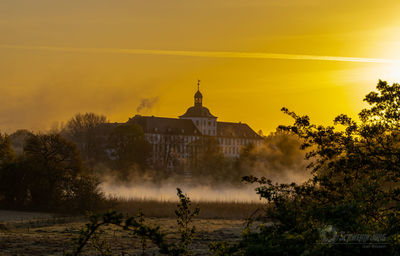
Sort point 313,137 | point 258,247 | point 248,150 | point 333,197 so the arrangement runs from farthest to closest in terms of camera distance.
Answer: point 248,150
point 313,137
point 333,197
point 258,247

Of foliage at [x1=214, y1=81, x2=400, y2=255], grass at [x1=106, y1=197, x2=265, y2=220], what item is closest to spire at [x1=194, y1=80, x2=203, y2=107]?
grass at [x1=106, y1=197, x2=265, y2=220]

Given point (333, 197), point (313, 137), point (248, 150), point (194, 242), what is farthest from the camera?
point (248, 150)

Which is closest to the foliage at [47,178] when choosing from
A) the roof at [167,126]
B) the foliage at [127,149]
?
the foliage at [127,149]

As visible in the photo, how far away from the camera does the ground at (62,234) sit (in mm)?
22375

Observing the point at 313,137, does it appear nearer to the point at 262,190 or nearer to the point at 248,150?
the point at 262,190

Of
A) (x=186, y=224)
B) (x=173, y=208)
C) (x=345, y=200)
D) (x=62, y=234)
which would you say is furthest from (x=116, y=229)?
(x=345, y=200)

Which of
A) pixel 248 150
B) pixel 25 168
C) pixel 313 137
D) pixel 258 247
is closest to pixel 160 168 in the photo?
pixel 248 150

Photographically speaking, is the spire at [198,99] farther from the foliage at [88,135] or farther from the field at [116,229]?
the field at [116,229]

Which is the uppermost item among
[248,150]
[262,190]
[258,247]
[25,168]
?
[248,150]

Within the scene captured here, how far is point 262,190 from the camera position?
407 inches

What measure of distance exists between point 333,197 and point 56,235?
17.1m

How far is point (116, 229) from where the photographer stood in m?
28.1

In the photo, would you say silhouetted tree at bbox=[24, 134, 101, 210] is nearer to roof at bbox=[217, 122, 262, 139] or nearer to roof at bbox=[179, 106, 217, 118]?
roof at bbox=[179, 106, 217, 118]

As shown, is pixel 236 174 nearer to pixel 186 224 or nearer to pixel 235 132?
pixel 186 224
